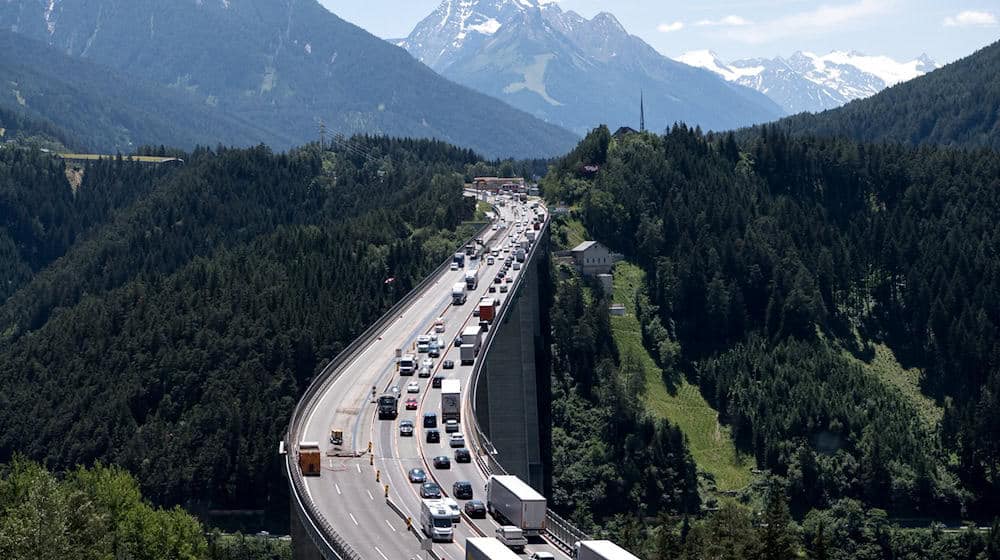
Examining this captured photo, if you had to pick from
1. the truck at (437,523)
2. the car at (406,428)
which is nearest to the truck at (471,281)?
the car at (406,428)

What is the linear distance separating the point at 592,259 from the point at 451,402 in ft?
312

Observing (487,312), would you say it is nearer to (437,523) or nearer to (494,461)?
(494,461)

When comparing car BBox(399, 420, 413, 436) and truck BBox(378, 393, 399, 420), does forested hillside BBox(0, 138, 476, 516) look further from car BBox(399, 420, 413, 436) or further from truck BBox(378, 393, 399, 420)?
car BBox(399, 420, 413, 436)

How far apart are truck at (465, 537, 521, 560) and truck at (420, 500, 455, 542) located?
535 centimetres

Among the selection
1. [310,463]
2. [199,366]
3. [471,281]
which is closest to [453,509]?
[310,463]

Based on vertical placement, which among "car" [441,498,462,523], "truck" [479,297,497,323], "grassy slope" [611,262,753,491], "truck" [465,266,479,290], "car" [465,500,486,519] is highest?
"truck" [465,266,479,290]

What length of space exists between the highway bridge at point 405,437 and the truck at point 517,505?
64 centimetres

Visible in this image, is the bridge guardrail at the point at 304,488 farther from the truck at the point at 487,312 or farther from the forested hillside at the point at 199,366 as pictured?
the forested hillside at the point at 199,366

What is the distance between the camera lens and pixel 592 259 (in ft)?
648

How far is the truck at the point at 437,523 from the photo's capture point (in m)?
74.9

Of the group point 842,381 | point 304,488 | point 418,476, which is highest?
point 418,476

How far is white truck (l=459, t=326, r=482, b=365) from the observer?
12300cm

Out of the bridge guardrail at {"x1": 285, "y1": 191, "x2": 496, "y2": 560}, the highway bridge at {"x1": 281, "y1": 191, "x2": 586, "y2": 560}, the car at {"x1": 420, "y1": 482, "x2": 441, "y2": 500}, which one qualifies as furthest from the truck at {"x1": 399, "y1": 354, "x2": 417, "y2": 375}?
the car at {"x1": 420, "y1": 482, "x2": 441, "y2": 500}

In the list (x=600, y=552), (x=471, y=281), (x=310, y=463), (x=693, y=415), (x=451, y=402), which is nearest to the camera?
(x=600, y=552)
